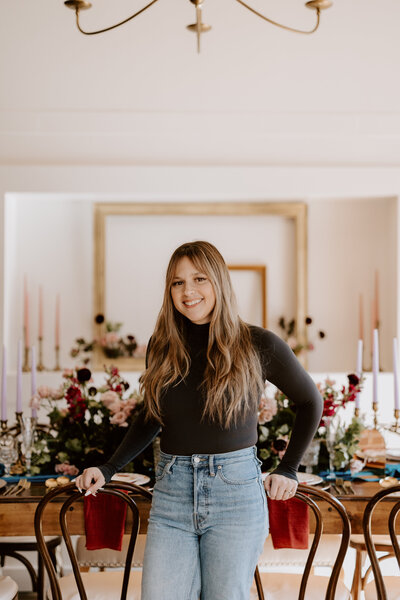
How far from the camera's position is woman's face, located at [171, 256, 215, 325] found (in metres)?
1.81

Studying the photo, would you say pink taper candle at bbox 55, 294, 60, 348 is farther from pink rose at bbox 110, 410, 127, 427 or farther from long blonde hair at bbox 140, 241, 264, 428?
long blonde hair at bbox 140, 241, 264, 428

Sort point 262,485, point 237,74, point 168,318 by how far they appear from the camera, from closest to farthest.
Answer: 1. point 262,485
2. point 168,318
3. point 237,74

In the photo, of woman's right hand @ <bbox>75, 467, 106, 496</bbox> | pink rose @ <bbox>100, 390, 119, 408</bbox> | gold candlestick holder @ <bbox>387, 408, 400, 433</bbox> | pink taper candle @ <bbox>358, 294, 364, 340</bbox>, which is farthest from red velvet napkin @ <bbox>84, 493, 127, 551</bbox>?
pink taper candle @ <bbox>358, 294, 364, 340</bbox>

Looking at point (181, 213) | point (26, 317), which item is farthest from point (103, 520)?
point (181, 213)

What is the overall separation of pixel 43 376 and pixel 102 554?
1552 millimetres

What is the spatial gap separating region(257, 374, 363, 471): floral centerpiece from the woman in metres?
0.72

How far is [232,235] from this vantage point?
440 centimetres

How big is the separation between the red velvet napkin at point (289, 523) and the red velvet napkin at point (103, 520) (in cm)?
48

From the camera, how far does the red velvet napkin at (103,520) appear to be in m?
2.11

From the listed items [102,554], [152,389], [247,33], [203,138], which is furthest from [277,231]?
[152,389]

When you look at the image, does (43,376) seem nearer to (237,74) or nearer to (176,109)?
(176,109)

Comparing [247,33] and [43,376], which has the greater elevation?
[247,33]

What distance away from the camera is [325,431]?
2627 mm

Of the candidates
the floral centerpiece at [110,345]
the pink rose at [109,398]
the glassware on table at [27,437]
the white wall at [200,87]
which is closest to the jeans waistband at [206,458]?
the pink rose at [109,398]
